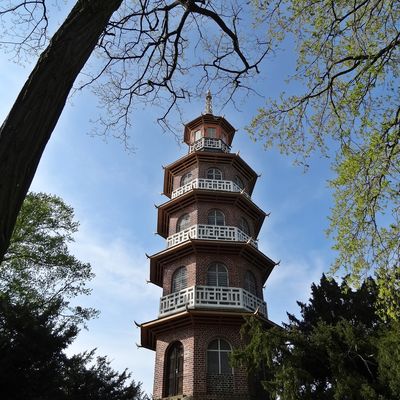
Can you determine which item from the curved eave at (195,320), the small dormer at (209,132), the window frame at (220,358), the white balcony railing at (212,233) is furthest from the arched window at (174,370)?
the small dormer at (209,132)

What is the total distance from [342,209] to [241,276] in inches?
433

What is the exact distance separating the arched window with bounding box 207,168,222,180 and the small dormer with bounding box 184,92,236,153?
2643 mm

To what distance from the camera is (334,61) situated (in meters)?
8.40

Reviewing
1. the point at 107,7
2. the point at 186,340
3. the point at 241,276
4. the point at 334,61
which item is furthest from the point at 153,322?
the point at 107,7

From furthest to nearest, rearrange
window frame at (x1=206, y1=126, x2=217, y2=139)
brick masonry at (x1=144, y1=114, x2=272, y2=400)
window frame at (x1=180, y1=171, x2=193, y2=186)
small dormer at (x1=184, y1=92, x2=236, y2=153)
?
window frame at (x1=206, y1=126, x2=217, y2=139), small dormer at (x1=184, y1=92, x2=236, y2=153), window frame at (x1=180, y1=171, x2=193, y2=186), brick masonry at (x1=144, y1=114, x2=272, y2=400)

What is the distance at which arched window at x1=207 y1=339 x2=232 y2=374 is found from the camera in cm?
1619

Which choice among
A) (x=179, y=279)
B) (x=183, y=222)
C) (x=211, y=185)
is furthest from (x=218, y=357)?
(x=211, y=185)

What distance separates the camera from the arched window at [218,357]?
16.2 m

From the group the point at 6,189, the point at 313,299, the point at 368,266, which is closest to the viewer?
the point at 6,189

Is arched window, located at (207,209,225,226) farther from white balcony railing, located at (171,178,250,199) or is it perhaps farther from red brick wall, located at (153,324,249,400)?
red brick wall, located at (153,324,249,400)

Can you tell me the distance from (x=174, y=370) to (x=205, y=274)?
4.33m

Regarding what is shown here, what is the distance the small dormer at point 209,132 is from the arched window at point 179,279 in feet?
30.7

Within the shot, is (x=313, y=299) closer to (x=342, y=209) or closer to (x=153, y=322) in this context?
(x=153, y=322)

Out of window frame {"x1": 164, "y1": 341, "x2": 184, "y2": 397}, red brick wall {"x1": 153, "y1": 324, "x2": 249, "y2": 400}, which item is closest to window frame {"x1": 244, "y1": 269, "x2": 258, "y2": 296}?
red brick wall {"x1": 153, "y1": 324, "x2": 249, "y2": 400}
